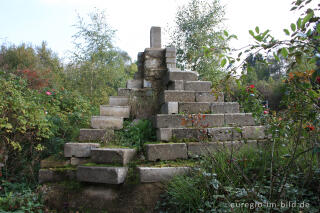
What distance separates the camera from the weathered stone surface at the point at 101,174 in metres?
2.78

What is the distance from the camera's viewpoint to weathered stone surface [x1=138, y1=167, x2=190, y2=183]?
2.80 metres

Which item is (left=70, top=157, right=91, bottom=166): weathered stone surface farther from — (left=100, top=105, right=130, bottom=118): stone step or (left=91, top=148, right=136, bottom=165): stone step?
(left=100, top=105, right=130, bottom=118): stone step

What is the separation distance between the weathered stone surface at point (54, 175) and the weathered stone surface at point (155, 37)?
303 centimetres

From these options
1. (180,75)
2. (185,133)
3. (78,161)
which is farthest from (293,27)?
(78,161)

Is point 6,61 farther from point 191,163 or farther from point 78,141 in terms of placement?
point 191,163

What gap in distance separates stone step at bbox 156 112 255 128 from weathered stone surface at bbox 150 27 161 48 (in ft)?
6.55

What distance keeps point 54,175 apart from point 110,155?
82 cm

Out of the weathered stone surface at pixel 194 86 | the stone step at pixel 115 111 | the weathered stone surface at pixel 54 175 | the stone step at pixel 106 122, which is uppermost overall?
the weathered stone surface at pixel 194 86

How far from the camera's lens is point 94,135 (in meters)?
3.58

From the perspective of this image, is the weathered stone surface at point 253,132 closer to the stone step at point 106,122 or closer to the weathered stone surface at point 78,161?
the stone step at point 106,122

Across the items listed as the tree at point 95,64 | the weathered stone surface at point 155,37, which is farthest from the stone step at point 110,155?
the tree at point 95,64

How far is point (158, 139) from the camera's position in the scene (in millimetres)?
3459

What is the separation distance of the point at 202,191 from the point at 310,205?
1.02 meters

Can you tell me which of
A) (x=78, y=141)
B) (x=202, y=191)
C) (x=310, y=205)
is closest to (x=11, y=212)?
→ (x=78, y=141)
